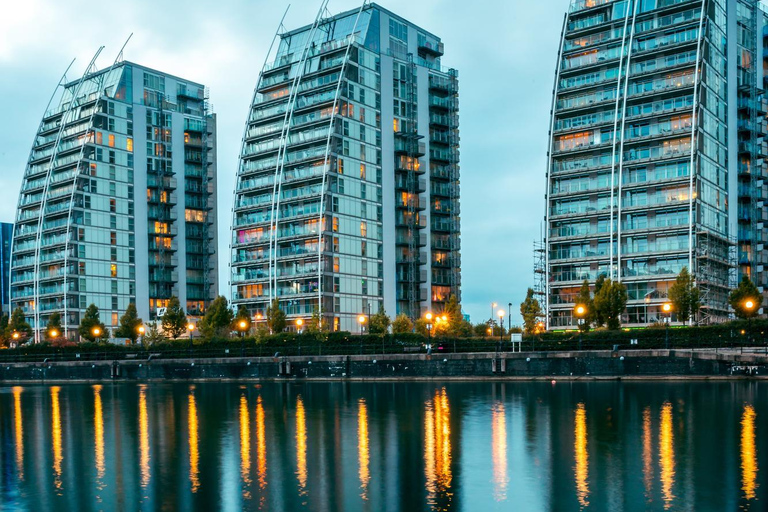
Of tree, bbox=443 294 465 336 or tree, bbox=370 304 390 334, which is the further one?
tree, bbox=370 304 390 334

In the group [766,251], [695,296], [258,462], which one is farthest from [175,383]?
[766,251]

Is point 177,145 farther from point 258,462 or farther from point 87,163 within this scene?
point 258,462

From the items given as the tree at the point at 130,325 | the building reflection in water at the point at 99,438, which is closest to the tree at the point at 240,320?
the tree at the point at 130,325

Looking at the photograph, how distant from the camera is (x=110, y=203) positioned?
14612 cm

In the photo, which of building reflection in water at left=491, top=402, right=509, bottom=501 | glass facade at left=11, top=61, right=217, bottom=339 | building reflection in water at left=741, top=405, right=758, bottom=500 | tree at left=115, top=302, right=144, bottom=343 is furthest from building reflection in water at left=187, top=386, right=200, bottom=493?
glass facade at left=11, top=61, right=217, bottom=339

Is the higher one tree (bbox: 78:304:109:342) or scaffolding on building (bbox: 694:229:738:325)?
scaffolding on building (bbox: 694:229:738:325)

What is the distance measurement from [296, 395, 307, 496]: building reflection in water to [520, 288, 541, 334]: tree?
186 ft

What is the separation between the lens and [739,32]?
117m

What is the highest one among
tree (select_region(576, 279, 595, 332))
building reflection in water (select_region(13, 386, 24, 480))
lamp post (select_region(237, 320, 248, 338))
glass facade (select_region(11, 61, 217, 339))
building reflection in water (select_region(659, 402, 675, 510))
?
glass facade (select_region(11, 61, 217, 339))

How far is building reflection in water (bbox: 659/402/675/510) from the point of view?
79.9 ft

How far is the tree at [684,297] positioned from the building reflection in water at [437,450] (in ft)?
154

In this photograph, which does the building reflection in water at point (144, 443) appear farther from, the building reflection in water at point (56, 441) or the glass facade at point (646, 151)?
the glass facade at point (646, 151)

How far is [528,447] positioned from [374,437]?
7.21 m

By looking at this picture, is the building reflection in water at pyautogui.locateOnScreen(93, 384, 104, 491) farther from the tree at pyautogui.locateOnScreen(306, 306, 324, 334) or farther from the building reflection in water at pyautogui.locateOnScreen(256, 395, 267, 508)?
the tree at pyautogui.locateOnScreen(306, 306, 324, 334)
